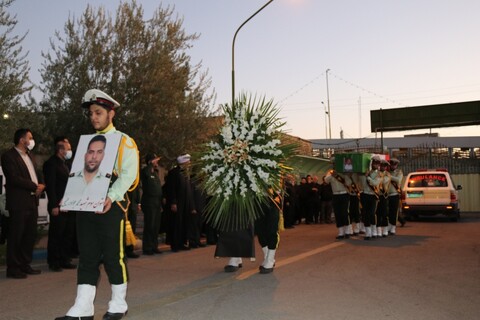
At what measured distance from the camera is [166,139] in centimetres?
1808

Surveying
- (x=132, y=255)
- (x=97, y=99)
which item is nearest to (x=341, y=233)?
(x=132, y=255)

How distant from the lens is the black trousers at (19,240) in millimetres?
8398

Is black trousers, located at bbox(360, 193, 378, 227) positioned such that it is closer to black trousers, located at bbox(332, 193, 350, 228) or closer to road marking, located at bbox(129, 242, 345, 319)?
black trousers, located at bbox(332, 193, 350, 228)

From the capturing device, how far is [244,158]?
802 cm

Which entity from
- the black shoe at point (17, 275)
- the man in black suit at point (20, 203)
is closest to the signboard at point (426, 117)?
Result: the man in black suit at point (20, 203)

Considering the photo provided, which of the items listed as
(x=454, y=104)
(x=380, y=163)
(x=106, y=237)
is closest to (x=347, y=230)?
(x=380, y=163)

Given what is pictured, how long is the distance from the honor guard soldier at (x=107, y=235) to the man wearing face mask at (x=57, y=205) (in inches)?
145

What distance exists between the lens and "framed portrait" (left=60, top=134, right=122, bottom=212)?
519 cm

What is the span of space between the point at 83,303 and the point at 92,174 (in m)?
1.13

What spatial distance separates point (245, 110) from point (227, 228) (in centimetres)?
174

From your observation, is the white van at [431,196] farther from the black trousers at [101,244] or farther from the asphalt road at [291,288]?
the black trousers at [101,244]

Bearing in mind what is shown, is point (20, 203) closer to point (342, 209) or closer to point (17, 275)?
point (17, 275)

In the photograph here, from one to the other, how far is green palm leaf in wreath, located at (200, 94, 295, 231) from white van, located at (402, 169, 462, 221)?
1424cm

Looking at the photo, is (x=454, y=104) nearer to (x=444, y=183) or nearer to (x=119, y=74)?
(x=444, y=183)
